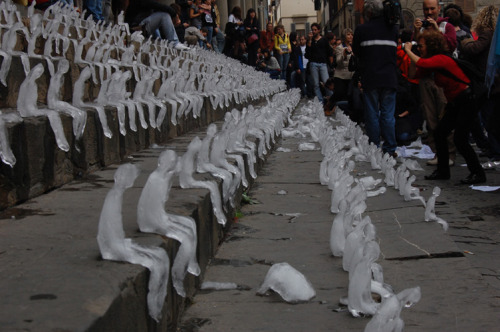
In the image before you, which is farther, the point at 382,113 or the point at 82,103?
the point at 382,113

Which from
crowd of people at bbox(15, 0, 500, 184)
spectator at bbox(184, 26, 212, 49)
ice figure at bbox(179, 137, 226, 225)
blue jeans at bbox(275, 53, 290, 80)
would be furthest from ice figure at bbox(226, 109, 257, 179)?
blue jeans at bbox(275, 53, 290, 80)

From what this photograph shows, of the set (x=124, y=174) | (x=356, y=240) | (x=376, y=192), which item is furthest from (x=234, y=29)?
(x=124, y=174)

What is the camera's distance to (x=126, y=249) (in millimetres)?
1990

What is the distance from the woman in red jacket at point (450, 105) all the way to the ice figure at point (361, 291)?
4493 millimetres

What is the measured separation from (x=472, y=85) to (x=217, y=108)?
2.77 meters

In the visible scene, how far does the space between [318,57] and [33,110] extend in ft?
43.9

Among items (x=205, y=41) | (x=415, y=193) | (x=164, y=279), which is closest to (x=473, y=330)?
(x=164, y=279)

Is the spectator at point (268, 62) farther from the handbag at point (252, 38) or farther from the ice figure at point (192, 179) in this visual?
the ice figure at point (192, 179)

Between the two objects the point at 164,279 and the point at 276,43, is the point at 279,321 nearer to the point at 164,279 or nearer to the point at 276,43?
the point at 164,279

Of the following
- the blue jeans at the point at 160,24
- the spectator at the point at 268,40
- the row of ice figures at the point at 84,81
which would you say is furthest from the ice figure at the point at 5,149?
the spectator at the point at 268,40

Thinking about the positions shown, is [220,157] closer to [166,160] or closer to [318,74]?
[166,160]

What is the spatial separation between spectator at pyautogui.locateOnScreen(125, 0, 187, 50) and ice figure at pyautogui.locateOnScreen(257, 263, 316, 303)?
7.86 meters

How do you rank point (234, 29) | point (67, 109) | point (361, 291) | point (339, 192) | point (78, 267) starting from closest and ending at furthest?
point (78, 267) → point (361, 291) → point (67, 109) → point (339, 192) → point (234, 29)

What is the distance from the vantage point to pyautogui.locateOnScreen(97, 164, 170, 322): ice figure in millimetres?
1972
